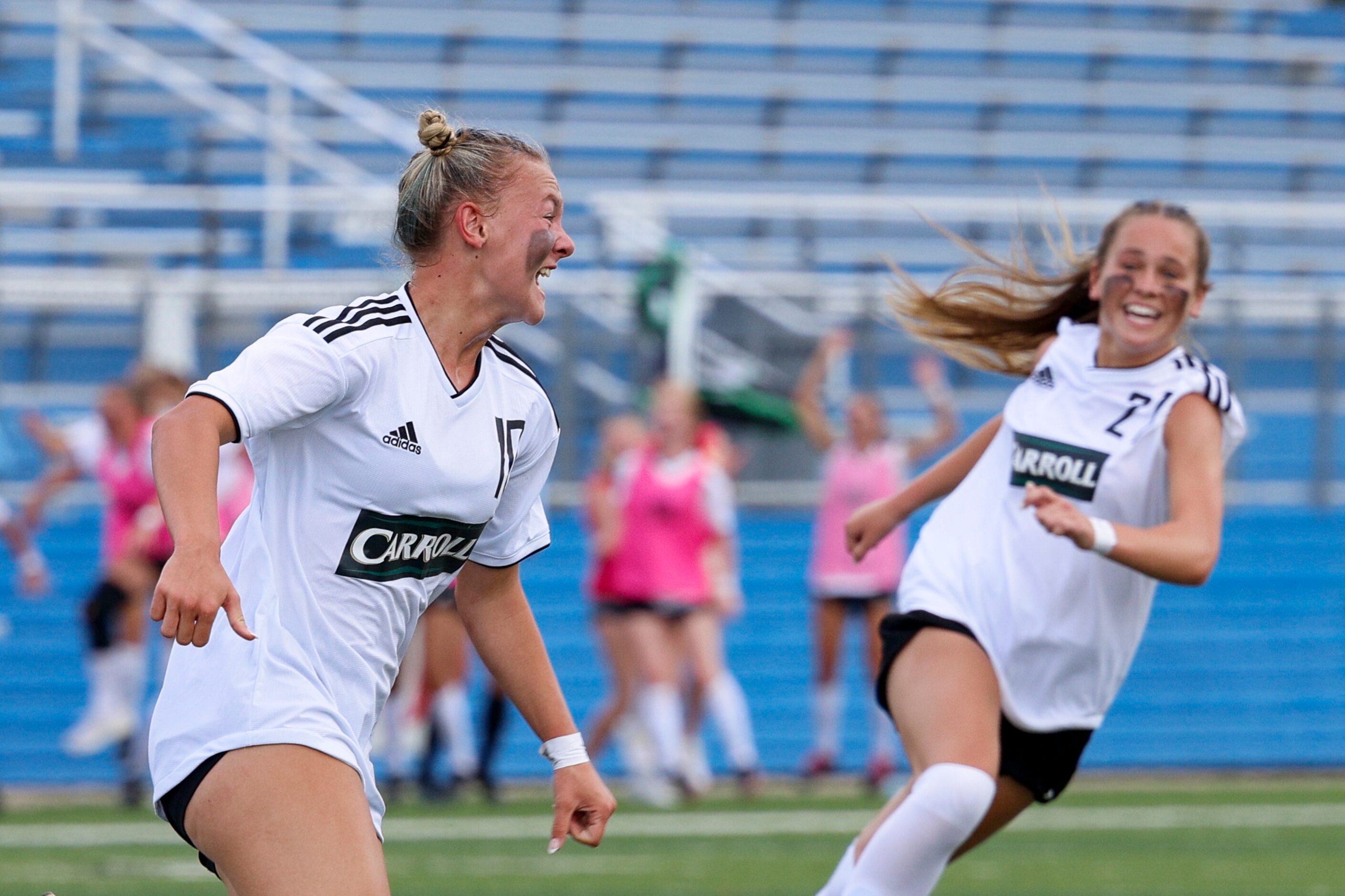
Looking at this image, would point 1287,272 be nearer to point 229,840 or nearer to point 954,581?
point 954,581

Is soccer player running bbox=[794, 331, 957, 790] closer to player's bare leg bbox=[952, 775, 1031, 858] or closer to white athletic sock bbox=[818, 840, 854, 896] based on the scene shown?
player's bare leg bbox=[952, 775, 1031, 858]

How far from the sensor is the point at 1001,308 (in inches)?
213

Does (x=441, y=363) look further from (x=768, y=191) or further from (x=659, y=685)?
(x=768, y=191)

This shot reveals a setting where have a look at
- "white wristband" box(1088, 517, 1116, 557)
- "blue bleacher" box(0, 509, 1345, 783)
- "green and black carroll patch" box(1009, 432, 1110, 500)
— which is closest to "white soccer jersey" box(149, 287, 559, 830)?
"white wristband" box(1088, 517, 1116, 557)

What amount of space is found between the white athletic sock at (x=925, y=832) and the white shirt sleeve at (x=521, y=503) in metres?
1.19

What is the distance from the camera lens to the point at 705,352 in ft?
43.1

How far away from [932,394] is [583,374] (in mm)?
2446

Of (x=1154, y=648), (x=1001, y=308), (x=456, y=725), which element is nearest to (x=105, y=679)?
(x=456, y=725)

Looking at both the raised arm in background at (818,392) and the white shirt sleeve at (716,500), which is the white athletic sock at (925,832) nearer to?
the white shirt sleeve at (716,500)

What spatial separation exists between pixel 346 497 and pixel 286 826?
58 centimetres

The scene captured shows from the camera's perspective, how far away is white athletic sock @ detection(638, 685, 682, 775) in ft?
35.3

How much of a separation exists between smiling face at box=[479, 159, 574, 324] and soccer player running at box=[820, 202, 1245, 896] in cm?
154

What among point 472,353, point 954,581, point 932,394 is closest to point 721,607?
point 932,394

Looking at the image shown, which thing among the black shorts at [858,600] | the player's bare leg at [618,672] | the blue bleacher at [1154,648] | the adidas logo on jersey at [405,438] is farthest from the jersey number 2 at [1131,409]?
the blue bleacher at [1154,648]
